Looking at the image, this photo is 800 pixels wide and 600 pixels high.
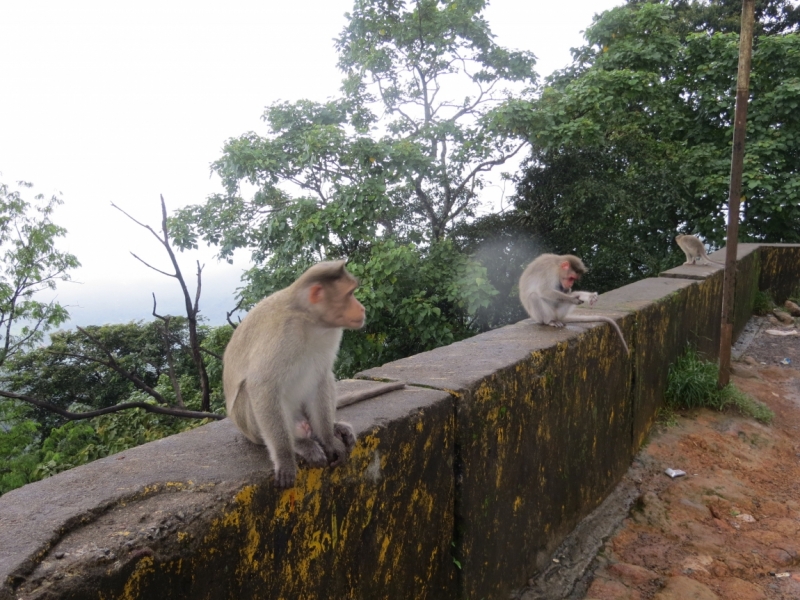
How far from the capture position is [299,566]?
1518mm

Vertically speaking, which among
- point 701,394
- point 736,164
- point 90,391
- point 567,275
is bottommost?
point 90,391

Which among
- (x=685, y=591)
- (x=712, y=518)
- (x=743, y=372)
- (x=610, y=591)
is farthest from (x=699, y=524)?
(x=743, y=372)

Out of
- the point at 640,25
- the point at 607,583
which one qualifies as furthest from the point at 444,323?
the point at 640,25

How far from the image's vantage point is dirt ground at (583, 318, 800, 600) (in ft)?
9.12

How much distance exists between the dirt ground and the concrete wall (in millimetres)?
293

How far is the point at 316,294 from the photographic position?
1888 millimetres

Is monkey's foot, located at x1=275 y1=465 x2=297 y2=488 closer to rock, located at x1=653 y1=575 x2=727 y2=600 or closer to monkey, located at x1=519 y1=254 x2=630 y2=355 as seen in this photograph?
rock, located at x1=653 y1=575 x2=727 y2=600

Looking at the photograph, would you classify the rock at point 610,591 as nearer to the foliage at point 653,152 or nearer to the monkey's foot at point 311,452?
the monkey's foot at point 311,452

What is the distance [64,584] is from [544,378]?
6.96 feet

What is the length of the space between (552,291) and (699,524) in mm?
1683

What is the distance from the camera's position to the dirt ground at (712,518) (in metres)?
2.78

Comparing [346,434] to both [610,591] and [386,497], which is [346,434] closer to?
[386,497]

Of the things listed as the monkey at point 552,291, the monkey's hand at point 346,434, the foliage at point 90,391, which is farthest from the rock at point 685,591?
the foliage at point 90,391

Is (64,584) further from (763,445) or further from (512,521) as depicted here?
(763,445)
